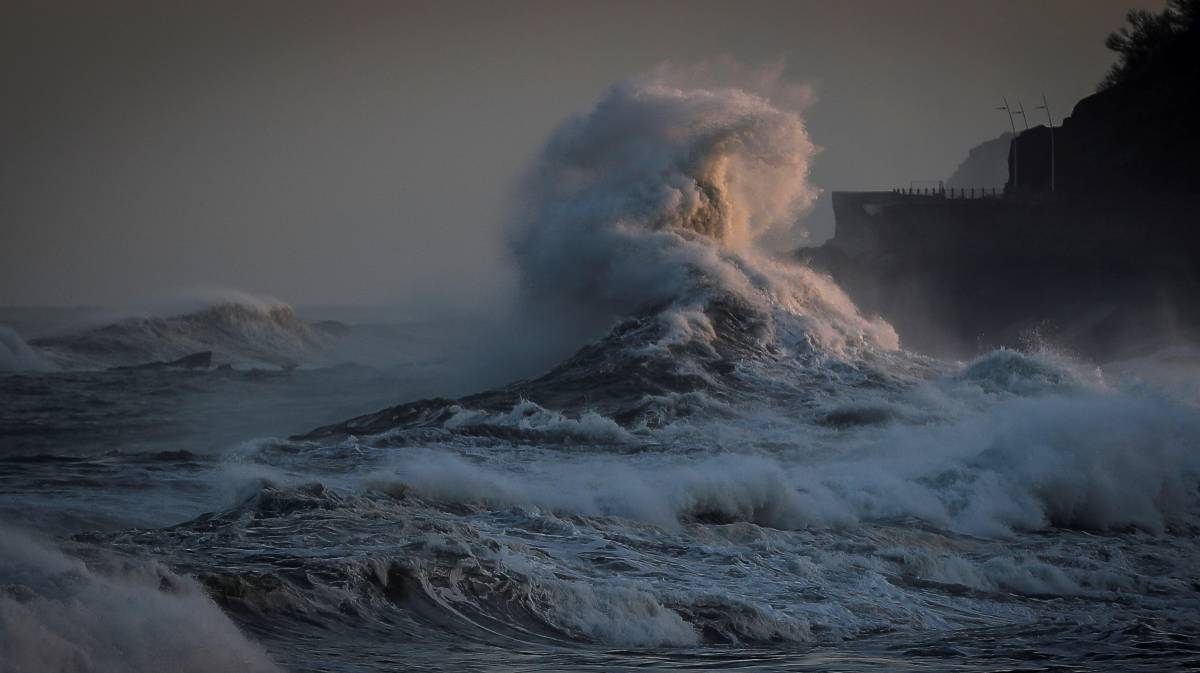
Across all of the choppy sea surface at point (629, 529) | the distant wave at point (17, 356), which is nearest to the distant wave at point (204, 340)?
the distant wave at point (17, 356)

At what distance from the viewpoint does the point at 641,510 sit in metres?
12.2

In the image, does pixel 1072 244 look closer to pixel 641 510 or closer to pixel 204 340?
pixel 204 340

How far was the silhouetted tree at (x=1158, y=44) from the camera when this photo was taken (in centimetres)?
4431

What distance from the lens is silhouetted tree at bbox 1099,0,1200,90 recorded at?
44312 millimetres

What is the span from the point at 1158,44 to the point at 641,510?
44174 mm

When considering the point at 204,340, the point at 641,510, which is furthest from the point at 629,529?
the point at 204,340

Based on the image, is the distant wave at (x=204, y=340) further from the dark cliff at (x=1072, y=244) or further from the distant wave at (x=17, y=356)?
the dark cliff at (x=1072, y=244)

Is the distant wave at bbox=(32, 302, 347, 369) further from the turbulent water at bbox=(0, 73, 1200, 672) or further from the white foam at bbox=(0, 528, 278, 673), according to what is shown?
the white foam at bbox=(0, 528, 278, 673)

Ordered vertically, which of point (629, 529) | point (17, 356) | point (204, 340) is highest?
point (204, 340)

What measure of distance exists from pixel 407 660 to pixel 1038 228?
3535 cm

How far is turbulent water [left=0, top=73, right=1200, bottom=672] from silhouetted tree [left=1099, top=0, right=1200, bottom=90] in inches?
973

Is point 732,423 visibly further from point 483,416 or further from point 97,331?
point 97,331

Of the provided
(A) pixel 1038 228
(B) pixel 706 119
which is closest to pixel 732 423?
(B) pixel 706 119

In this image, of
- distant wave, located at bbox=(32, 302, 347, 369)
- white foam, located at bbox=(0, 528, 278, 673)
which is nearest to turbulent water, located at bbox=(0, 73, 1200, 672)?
white foam, located at bbox=(0, 528, 278, 673)
